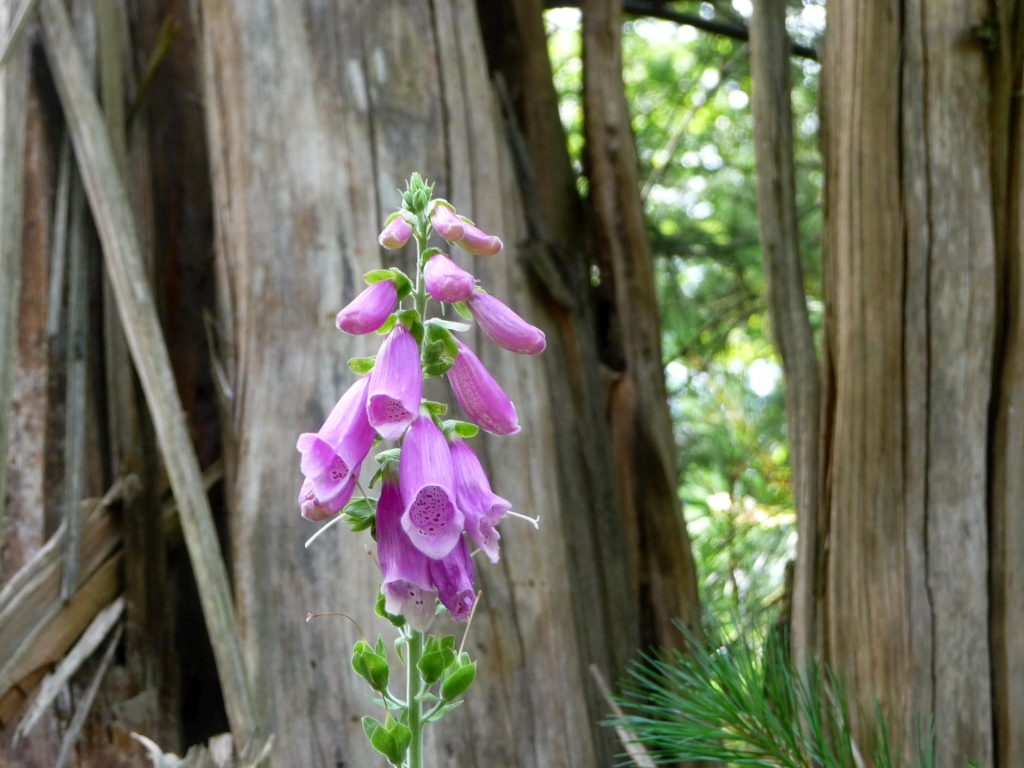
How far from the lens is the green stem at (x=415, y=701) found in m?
0.90

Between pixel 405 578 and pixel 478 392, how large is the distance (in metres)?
0.23

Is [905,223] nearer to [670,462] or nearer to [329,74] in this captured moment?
[670,462]

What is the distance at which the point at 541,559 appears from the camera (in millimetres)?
1874

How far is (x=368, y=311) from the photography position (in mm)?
993

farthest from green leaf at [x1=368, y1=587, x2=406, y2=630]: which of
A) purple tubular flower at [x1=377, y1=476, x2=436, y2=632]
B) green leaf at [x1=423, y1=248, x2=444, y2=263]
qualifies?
green leaf at [x1=423, y1=248, x2=444, y2=263]

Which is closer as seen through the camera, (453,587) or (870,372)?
(453,587)

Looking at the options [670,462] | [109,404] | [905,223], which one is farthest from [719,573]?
[109,404]

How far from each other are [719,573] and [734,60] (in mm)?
1732

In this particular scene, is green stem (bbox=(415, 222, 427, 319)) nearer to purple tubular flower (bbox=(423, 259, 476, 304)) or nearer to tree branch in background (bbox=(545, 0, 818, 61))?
purple tubular flower (bbox=(423, 259, 476, 304))

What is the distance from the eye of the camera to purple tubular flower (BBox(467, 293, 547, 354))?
3.50 feet

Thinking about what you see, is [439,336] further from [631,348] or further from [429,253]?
[631,348]

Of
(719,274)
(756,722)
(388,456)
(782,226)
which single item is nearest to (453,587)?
(388,456)

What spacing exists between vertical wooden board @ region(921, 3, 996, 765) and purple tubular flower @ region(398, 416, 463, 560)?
102 centimetres

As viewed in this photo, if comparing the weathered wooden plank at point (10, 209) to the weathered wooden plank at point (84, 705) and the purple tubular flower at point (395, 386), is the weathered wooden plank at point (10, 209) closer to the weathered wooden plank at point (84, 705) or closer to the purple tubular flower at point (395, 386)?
the weathered wooden plank at point (84, 705)
